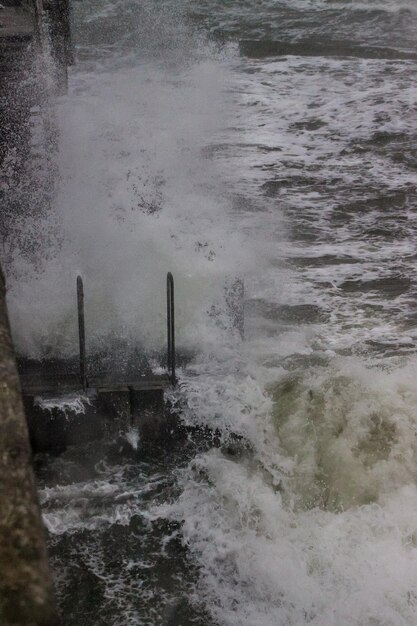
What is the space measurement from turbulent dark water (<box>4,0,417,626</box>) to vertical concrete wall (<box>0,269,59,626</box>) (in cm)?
248

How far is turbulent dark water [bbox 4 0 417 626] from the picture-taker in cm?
501

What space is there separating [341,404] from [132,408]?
186cm

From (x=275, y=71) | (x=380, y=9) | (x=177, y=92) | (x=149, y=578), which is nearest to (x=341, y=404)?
(x=149, y=578)

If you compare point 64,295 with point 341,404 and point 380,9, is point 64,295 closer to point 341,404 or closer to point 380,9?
point 341,404

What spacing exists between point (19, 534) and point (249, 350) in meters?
5.46

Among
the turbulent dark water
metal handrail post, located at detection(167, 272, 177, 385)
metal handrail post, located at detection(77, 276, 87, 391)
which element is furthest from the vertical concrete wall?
metal handrail post, located at detection(167, 272, 177, 385)

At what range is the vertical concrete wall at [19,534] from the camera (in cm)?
212

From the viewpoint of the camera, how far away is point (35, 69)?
11578mm

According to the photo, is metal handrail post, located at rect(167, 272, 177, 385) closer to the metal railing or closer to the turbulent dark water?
the metal railing

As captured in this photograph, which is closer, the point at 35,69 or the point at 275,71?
the point at 35,69

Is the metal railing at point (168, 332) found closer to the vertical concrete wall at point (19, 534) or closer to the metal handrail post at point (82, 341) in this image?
the metal handrail post at point (82, 341)

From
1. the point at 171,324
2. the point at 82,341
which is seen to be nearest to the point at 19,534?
the point at 82,341

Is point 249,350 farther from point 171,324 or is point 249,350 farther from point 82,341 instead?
point 82,341

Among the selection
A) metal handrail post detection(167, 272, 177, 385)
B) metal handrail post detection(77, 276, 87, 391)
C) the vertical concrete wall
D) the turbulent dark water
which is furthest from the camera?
metal handrail post detection(167, 272, 177, 385)
